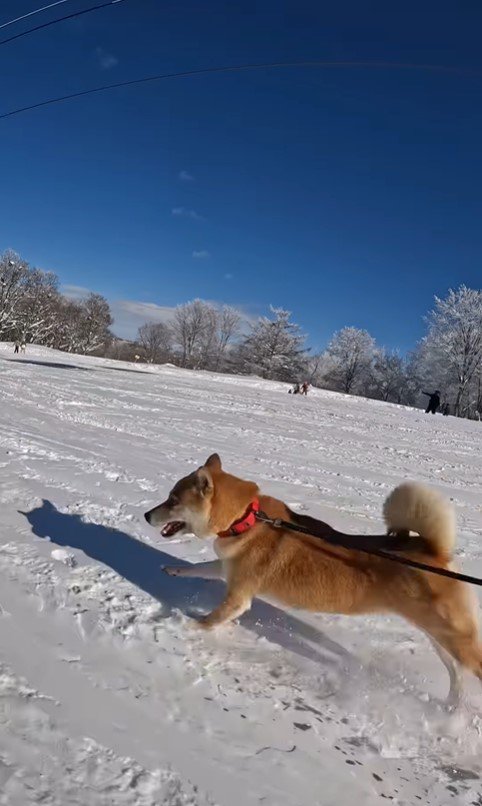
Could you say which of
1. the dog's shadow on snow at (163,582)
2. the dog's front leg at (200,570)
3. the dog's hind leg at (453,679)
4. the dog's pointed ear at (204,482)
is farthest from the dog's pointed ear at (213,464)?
the dog's hind leg at (453,679)

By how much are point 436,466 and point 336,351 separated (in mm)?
68061

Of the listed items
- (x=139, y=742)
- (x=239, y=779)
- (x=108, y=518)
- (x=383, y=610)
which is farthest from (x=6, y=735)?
(x=108, y=518)

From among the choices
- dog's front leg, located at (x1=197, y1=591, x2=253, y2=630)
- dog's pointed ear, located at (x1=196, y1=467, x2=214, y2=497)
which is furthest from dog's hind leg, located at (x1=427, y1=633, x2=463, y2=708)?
dog's pointed ear, located at (x1=196, y1=467, x2=214, y2=497)

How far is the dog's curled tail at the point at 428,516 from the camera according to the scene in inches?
124

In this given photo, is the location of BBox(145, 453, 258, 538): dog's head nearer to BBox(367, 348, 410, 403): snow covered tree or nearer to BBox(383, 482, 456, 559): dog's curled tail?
BBox(383, 482, 456, 559): dog's curled tail

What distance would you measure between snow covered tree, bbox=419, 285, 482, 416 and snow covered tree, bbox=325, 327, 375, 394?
59.6 feet

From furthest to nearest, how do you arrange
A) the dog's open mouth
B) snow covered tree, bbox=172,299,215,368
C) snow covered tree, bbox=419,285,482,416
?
snow covered tree, bbox=172,299,215,368 < snow covered tree, bbox=419,285,482,416 < the dog's open mouth

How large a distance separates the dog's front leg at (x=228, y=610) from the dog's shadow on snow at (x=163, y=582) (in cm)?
31

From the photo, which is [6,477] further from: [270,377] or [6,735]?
[270,377]

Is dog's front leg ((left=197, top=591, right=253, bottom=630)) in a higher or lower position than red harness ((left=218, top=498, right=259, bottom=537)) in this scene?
lower

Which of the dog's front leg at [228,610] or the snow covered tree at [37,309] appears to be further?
the snow covered tree at [37,309]

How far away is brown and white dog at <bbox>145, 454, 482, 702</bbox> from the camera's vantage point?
2.97m

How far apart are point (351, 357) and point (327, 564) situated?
76.5 m

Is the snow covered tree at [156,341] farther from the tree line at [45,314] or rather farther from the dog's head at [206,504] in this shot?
the dog's head at [206,504]
